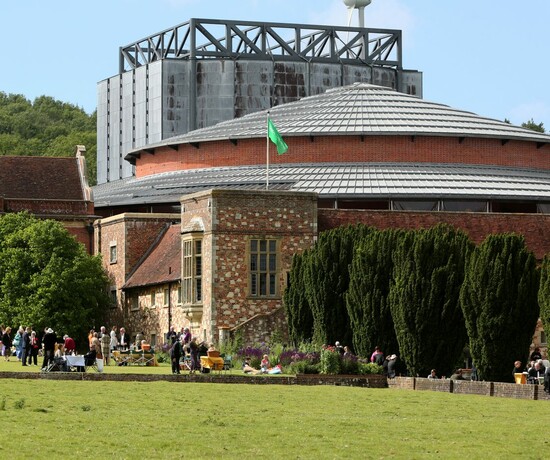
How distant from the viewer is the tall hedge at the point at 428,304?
2152 inches

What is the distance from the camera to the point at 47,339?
50.1 meters

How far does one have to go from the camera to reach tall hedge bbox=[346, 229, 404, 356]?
5750 cm

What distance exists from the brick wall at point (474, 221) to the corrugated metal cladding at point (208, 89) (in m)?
54.6

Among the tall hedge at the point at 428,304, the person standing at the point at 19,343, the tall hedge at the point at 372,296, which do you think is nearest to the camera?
the tall hedge at the point at 428,304

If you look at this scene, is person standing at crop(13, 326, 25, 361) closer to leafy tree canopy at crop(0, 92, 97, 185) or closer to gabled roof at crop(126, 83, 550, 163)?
gabled roof at crop(126, 83, 550, 163)

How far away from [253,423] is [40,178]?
5715 centimetres

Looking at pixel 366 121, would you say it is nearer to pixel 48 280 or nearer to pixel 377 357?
pixel 48 280

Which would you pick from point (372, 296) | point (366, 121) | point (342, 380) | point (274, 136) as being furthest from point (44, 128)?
point (342, 380)

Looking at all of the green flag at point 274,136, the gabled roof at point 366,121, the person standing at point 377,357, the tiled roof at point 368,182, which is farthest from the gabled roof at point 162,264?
the person standing at point 377,357

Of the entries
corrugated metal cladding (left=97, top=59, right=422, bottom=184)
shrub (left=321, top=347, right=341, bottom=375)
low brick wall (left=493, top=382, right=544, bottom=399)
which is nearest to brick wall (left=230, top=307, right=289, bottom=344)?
shrub (left=321, top=347, right=341, bottom=375)

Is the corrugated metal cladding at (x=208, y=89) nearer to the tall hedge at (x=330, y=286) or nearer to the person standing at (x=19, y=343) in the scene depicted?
the person standing at (x=19, y=343)

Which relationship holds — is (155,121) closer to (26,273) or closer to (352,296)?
(26,273)

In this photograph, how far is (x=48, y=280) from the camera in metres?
73.2

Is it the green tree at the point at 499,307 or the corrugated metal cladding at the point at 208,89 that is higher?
the corrugated metal cladding at the point at 208,89
